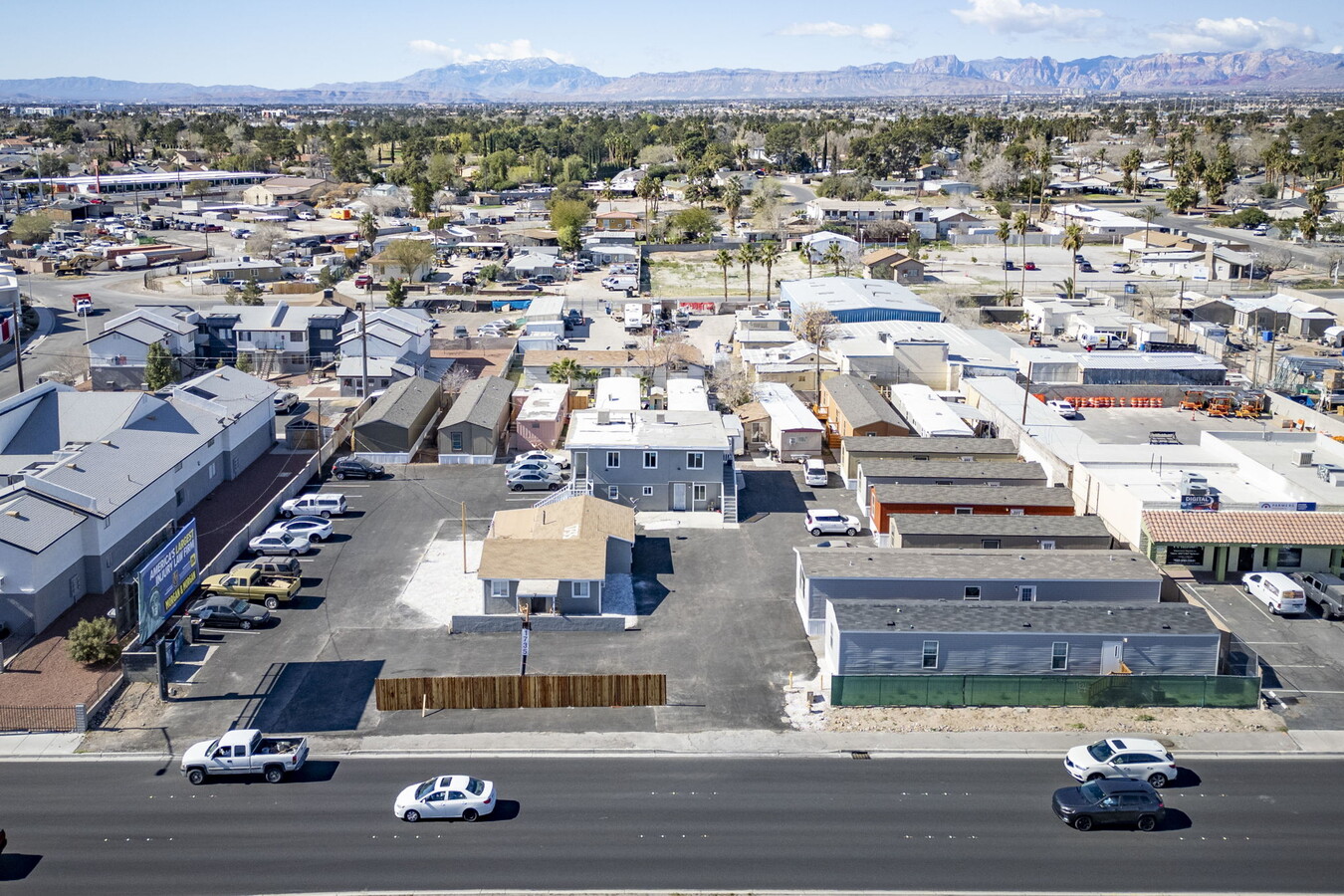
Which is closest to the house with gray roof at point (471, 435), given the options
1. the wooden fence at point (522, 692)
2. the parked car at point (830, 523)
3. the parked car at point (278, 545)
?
the parked car at point (278, 545)

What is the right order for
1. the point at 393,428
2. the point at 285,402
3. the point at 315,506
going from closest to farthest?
1. the point at 315,506
2. the point at 393,428
3. the point at 285,402

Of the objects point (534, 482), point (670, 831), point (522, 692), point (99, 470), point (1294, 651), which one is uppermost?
point (99, 470)

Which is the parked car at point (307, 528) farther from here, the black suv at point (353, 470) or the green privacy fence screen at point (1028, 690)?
the green privacy fence screen at point (1028, 690)

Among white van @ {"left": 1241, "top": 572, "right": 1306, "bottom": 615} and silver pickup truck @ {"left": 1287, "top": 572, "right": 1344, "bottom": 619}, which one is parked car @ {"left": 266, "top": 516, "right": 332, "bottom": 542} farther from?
silver pickup truck @ {"left": 1287, "top": 572, "right": 1344, "bottom": 619}

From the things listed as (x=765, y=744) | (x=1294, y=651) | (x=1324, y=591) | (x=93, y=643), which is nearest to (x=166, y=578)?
(x=93, y=643)

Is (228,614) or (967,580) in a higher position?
(967,580)

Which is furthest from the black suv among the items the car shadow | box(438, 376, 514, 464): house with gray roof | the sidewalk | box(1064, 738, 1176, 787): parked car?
box(1064, 738, 1176, 787): parked car

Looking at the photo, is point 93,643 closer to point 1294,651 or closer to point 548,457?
point 548,457
